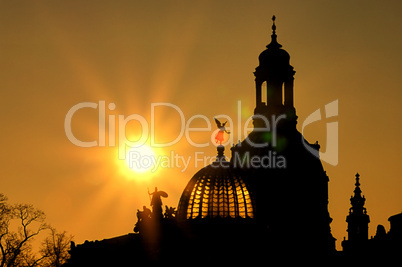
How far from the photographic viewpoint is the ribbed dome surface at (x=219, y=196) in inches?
5463

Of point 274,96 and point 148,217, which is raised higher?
point 274,96

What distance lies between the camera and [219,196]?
138750 millimetres

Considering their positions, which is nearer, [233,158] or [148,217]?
[148,217]

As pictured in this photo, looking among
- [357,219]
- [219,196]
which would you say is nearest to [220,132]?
[219,196]

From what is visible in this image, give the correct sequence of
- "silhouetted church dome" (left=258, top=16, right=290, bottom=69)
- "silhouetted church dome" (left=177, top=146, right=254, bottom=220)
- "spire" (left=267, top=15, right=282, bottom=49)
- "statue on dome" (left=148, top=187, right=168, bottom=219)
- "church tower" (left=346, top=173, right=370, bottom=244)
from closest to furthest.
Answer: "statue on dome" (left=148, top=187, right=168, bottom=219) < "silhouetted church dome" (left=177, top=146, right=254, bottom=220) < "church tower" (left=346, top=173, right=370, bottom=244) < "silhouetted church dome" (left=258, top=16, right=290, bottom=69) < "spire" (left=267, top=15, right=282, bottom=49)

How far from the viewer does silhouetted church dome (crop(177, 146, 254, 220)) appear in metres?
139

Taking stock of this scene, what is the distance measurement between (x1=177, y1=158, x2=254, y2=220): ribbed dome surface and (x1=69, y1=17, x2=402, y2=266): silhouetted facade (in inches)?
3.2

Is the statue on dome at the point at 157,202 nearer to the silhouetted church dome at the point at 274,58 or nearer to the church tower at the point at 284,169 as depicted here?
the church tower at the point at 284,169

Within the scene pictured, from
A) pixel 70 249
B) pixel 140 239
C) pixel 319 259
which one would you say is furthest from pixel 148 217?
pixel 319 259

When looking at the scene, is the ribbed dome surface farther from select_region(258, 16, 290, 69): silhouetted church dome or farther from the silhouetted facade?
select_region(258, 16, 290, 69): silhouetted church dome

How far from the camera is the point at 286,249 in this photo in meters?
146

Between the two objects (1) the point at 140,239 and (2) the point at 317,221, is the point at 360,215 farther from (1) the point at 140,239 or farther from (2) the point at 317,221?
(1) the point at 140,239

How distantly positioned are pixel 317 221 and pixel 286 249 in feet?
53.4

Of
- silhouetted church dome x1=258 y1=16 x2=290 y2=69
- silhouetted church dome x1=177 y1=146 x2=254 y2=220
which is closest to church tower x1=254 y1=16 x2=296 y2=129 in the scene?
silhouetted church dome x1=258 y1=16 x2=290 y2=69
